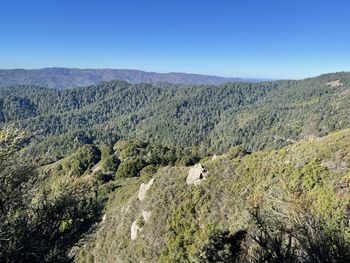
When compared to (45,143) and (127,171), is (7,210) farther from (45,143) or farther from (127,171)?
(45,143)

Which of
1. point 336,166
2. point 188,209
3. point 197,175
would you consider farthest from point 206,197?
point 336,166

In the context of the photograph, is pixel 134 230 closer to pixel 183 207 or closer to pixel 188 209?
pixel 183 207

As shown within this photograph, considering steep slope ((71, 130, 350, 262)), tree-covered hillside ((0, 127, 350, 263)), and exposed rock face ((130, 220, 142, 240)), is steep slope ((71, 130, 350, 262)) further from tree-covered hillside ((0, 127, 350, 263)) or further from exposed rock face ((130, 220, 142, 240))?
tree-covered hillside ((0, 127, 350, 263))

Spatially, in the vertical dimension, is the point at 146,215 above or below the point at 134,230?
above

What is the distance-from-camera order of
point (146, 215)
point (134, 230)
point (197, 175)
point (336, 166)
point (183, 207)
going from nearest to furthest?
point (336, 166)
point (183, 207)
point (134, 230)
point (146, 215)
point (197, 175)

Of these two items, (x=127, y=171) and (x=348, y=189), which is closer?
(x=348, y=189)

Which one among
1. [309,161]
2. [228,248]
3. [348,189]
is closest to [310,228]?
[228,248]

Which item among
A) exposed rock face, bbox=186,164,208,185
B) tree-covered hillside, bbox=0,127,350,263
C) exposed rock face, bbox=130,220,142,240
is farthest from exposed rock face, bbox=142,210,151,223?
exposed rock face, bbox=186,164,208,185

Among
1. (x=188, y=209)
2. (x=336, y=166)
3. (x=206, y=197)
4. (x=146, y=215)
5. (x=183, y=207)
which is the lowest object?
(x=146, y=215)
